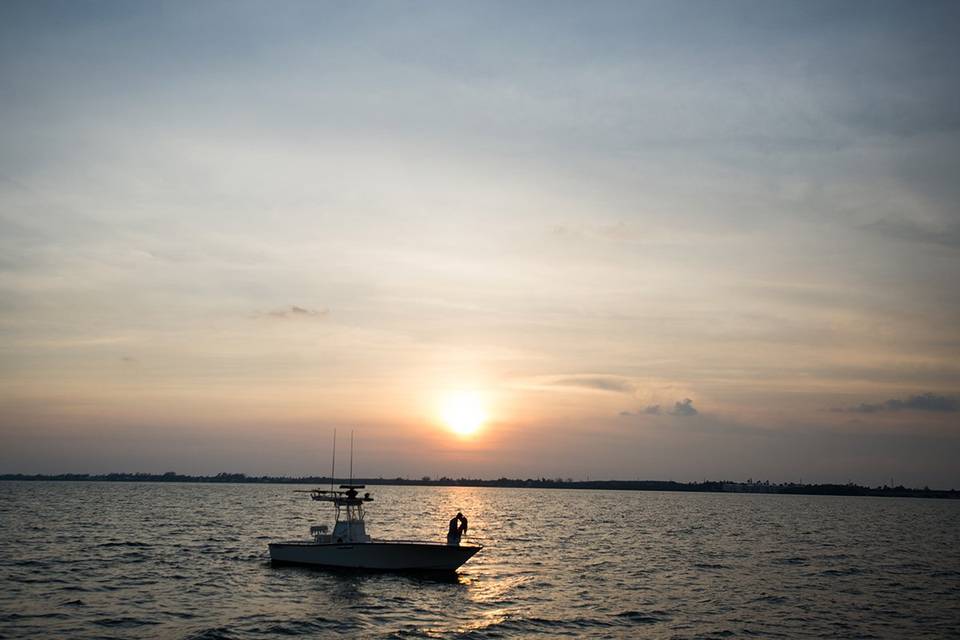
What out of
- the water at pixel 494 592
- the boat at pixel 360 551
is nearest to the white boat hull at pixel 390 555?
the boat at pixel 360 551

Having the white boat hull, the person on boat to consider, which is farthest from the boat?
the person on boat

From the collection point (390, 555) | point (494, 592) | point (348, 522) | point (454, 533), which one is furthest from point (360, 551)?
point (494, 592)

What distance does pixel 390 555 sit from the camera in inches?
1565

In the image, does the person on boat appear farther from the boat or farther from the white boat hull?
the white boat hull

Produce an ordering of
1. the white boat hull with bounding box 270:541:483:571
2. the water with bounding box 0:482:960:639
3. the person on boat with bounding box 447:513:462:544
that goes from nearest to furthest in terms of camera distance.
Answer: the water with bounding box 0:482:960:639
the white boat hull with bounding box 270:541:483:571
the person on boat with bounding box 447:513:462:544

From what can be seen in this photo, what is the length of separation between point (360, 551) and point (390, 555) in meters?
1.69

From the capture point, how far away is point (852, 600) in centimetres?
3797

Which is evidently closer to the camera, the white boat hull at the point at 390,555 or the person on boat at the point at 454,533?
the white boat hull at the point at 390,555

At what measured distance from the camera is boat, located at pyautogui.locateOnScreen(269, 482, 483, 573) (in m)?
39.6

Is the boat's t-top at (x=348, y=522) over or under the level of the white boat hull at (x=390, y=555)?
over

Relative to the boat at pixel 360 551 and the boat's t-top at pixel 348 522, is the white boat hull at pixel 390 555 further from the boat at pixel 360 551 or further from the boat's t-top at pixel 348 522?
the boat's t-top at pixel 348 522

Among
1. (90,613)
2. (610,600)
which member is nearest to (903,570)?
(610,600)

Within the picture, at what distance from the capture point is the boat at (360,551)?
130 ft

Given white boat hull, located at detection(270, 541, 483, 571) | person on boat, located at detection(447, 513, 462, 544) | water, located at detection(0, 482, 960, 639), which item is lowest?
water, located at detection(0, 482, 960, 639)
